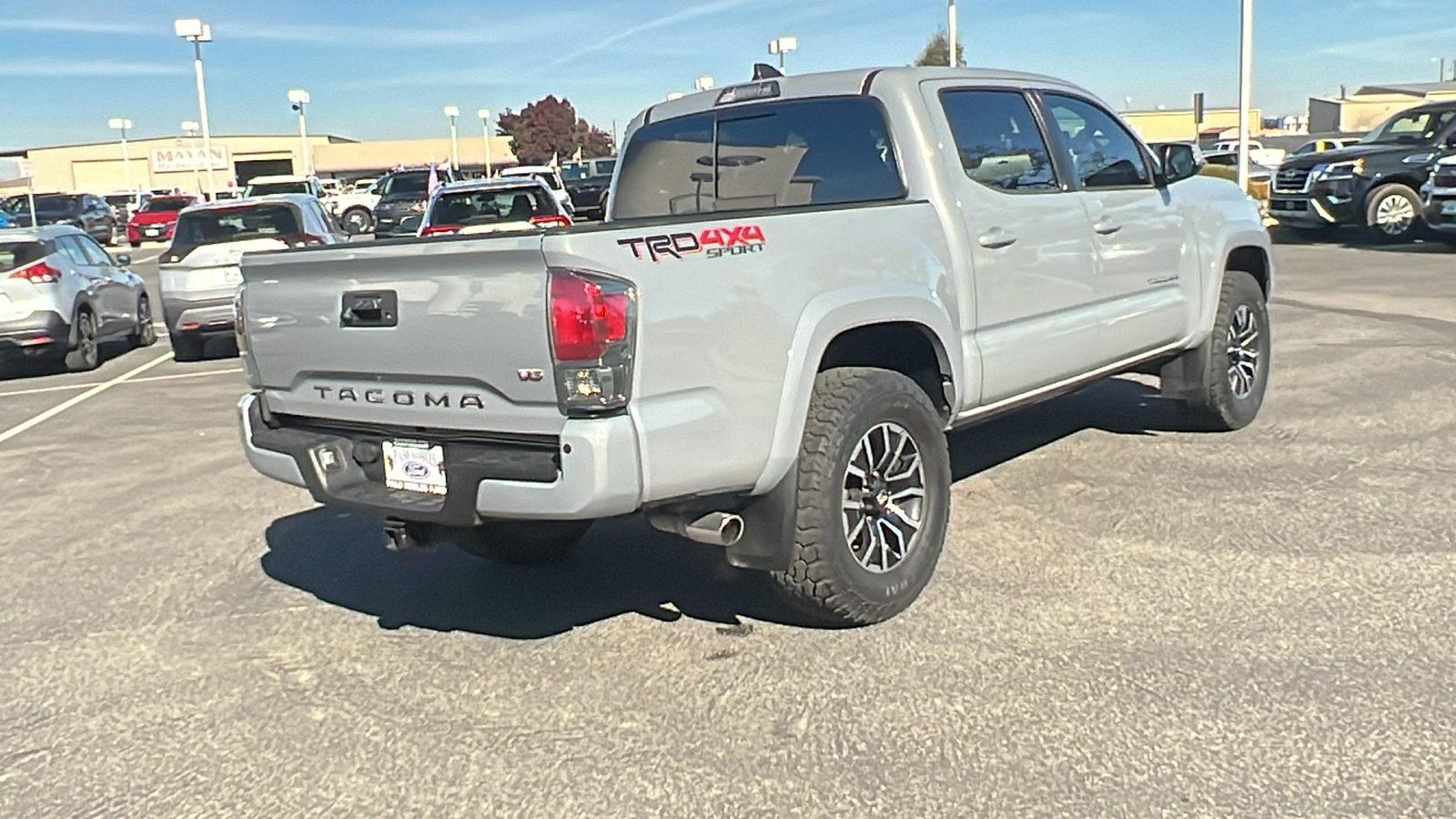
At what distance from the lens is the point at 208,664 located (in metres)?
4.43

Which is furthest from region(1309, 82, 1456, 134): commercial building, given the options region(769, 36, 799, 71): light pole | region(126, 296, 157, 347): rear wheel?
region(126, 296, 157, 347): rear wheel

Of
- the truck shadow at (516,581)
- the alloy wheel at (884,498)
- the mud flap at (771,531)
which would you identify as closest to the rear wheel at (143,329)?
the truck shadow at (516,581)

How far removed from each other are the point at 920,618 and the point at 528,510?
5.10 ft

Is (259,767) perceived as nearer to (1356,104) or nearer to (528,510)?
(528,510)

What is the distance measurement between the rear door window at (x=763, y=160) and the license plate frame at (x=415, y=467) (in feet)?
6.02

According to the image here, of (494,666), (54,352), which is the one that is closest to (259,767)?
(494,666)

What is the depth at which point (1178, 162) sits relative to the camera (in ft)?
21.4

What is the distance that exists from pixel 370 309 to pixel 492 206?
37.4ft

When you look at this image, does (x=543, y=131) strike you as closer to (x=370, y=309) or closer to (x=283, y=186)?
(x=283, y=186)

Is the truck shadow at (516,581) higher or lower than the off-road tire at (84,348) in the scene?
lower

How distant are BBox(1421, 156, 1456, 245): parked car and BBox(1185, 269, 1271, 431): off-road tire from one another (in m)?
11.2

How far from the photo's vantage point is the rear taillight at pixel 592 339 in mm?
3533

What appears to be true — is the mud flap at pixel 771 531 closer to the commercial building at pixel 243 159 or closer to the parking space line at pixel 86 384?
the parking space line at pixel 86 384

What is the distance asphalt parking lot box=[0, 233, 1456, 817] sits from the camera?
3385 millimetres
